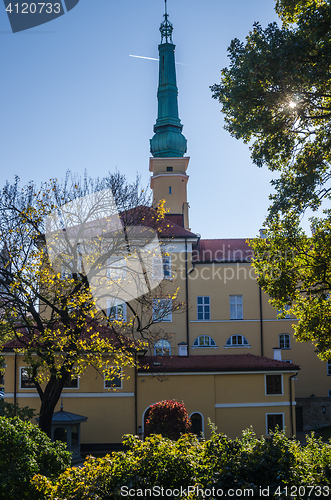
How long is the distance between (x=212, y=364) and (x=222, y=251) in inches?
516

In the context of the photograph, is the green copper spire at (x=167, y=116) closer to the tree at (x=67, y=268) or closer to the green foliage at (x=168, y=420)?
the tree at (x=67, y=268)

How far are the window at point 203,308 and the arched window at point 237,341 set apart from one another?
2.18 m

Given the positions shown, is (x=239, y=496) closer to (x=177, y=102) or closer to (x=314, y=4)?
(x=314, y=4)

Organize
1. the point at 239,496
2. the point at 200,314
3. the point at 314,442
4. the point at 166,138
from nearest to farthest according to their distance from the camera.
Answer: the point at 239,496 < the point at 314,442 < the point at 200,314 < the point at 166,138

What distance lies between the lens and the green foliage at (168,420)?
17656mm

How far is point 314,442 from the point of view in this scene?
825cm

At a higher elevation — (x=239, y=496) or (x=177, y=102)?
(x=177, y=102)

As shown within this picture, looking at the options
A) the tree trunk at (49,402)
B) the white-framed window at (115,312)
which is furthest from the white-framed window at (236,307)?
the tree trunk at (49,402)

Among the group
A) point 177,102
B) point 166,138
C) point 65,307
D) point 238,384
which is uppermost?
point 177,102

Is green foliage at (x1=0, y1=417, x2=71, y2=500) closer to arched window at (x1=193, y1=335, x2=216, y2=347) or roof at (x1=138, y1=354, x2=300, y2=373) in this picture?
roof at (x1=138, y1=354, x2=300, y2=373)

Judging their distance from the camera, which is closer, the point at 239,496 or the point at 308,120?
the point at 239,496

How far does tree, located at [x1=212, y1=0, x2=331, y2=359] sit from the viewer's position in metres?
10.9

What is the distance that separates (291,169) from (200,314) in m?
20.9

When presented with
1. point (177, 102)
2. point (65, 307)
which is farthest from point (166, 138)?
point (65, 307)
